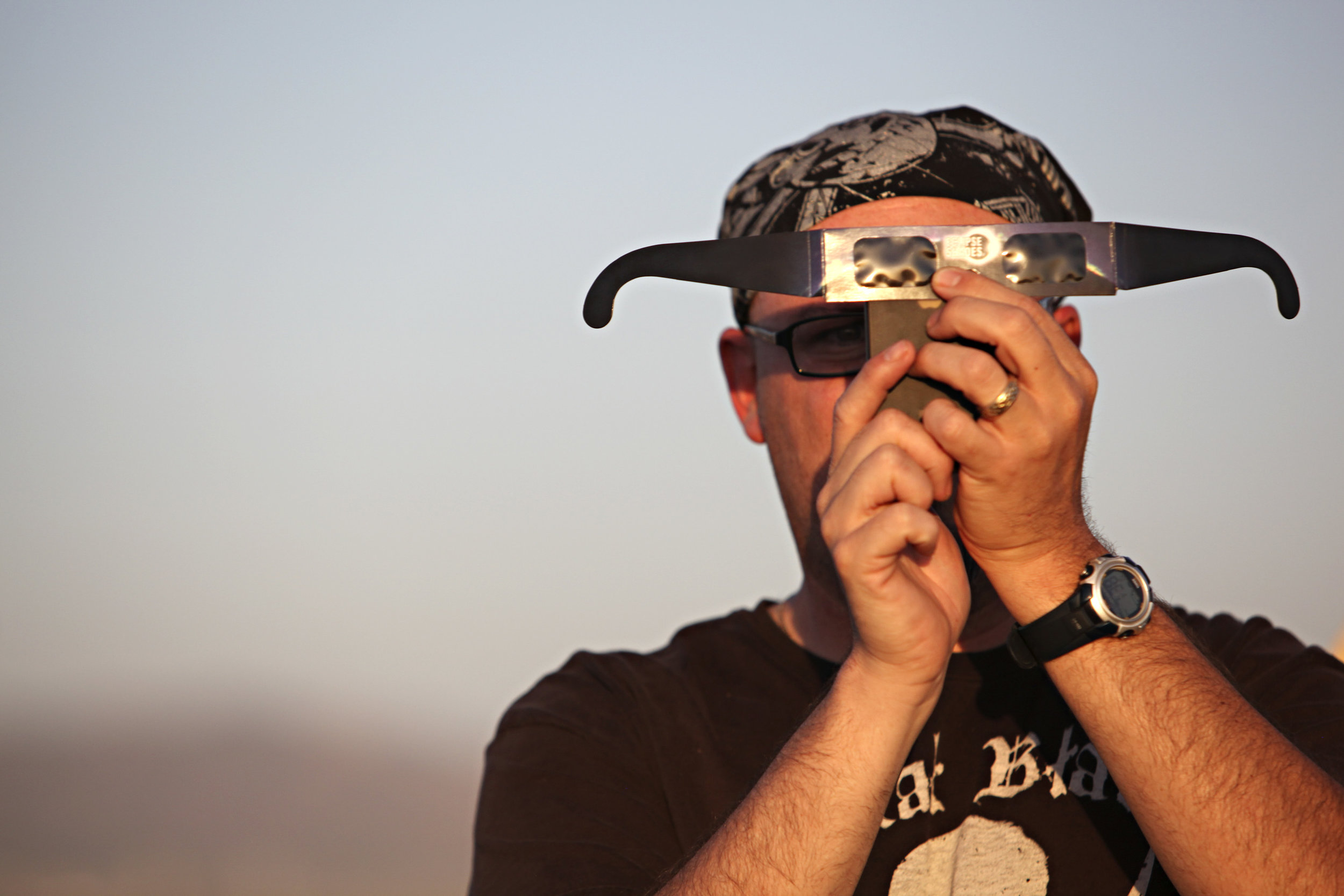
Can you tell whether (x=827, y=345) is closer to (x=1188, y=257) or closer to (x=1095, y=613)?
(x=1188, y=257)

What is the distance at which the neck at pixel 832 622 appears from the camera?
236 cm

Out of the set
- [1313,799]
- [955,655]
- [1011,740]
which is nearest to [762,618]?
[955,655]

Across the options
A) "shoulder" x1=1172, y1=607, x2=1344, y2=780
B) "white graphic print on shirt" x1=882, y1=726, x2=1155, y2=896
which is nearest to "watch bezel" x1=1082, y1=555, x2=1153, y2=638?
"shoulder" x1=1172, y1=607, x2=1344, y2=780

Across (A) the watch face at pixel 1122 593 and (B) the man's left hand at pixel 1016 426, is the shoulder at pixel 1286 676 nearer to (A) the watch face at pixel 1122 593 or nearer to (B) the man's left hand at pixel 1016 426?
(A) the watch face at pixel 1122 593

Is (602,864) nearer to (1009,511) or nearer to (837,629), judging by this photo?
(837,629)

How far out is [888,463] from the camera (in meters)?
1.49

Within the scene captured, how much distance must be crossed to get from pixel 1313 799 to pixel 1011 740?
66 cm

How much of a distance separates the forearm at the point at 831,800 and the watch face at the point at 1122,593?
→ 31cm

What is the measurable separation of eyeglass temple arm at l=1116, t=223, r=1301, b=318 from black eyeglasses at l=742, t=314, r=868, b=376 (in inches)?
31.4

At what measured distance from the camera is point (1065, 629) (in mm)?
1640

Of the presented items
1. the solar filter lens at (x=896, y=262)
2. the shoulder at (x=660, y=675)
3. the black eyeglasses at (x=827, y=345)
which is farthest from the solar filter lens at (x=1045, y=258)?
the shoulder at (x=660, y=675)

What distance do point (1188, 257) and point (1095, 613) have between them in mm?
623

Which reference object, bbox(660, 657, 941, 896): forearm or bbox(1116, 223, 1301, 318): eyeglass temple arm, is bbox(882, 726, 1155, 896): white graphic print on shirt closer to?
bbox(660, 657, 941, 896): forearm

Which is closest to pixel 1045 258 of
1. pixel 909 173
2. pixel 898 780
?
pixel 909 173
